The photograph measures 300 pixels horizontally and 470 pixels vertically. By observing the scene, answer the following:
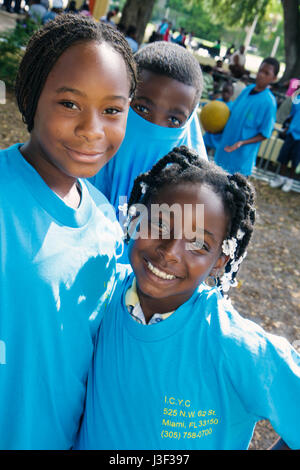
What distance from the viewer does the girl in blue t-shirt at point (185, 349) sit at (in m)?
1.34

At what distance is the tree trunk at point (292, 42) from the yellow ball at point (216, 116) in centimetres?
984

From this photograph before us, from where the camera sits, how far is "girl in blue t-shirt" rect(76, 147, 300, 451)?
1340 mm

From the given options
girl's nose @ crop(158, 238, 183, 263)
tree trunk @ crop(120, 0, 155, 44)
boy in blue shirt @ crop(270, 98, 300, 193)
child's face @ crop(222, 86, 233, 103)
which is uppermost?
tree trunk @ crop(120, 0, 155, 44)

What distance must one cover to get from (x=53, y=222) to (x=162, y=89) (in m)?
0.92

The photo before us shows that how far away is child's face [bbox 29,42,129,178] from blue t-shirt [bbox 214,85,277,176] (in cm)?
485

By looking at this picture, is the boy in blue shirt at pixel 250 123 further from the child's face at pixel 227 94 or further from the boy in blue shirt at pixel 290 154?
the boy in blue shirt at pixel 290 154

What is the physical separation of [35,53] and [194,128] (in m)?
1.06

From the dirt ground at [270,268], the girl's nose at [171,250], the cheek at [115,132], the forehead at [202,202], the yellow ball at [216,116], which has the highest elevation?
the cheek at [115,132]

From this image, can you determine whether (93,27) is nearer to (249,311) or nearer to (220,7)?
(249,311)

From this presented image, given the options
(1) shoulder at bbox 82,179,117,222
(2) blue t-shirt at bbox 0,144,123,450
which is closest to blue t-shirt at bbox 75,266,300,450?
(2) blue t-shirt at bbox 0,144,123,450

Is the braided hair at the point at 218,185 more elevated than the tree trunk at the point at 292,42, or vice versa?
the tree trunk at the point at 292,42

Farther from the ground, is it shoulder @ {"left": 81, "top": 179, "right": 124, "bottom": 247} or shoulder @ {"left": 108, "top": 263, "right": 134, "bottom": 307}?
shoulder @ {"left": 81, "top": 179, "right": 124, "bottom": 247}

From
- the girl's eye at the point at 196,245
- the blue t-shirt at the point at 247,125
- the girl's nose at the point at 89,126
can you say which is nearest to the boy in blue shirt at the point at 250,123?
the blue t-shirt at the point at 247,125

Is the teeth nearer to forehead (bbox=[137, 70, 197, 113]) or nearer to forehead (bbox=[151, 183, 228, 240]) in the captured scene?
forehead (bbox=[151, 183, 228, 240])
